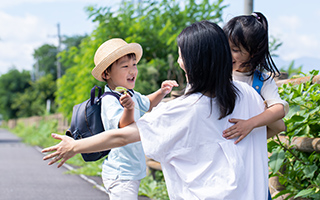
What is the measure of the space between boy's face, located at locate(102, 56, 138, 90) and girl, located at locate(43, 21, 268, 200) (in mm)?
977

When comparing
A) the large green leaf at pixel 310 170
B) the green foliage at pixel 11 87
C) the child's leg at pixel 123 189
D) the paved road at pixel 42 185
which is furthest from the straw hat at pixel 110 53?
the green foliage at pixel 11 87

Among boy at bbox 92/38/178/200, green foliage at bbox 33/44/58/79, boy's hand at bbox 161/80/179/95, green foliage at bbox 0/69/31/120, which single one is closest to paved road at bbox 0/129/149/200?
boy at bbox 92/38/178/200

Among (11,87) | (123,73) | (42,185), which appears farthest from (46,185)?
(11,87)

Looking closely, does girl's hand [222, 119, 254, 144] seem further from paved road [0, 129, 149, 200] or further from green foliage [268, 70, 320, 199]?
paved road [0, 129, 149, 200]

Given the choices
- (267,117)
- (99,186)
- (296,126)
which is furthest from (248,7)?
(267,117)

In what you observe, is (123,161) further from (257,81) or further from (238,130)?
(238,130)

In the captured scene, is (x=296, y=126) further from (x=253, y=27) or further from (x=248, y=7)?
(x=248, y=7)

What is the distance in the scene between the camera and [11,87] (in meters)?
78.2

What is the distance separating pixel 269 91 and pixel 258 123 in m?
0.38

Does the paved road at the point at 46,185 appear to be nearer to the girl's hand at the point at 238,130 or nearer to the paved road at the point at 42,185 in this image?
the paved road at the point at 42,185

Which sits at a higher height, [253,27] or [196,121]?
[253,27]

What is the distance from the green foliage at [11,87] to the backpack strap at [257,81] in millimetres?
75616

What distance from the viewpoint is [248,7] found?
20.0 feet

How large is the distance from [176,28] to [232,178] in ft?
24.9
